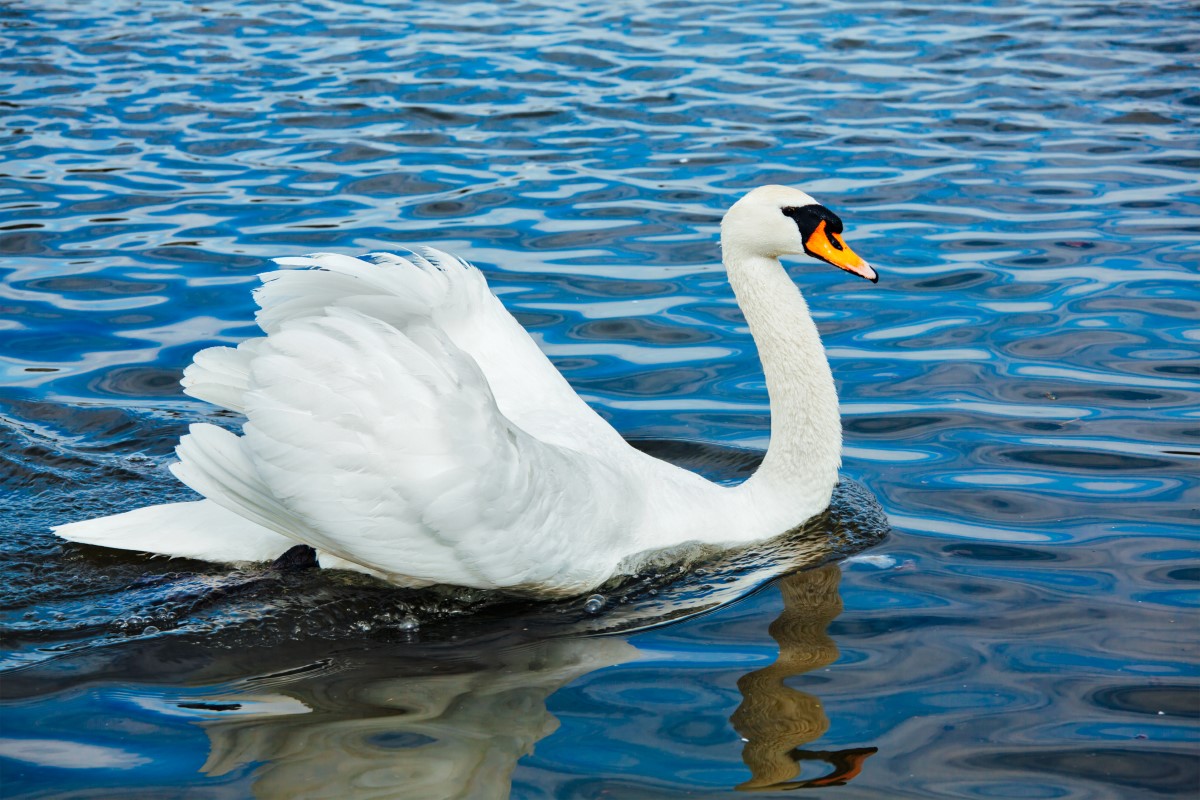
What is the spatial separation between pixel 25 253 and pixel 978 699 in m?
7.32

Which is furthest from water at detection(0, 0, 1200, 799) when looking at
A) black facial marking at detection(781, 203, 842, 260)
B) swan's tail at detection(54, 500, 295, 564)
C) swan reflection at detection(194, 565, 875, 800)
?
black facial marking at detection(781, 203, 842, 260)

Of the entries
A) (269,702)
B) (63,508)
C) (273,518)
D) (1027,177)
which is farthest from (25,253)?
(1027,177)

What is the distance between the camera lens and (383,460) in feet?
16.4

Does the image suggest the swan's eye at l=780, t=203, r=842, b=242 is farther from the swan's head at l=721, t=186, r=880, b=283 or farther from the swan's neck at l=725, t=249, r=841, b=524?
the swan's neck at l=725, t=249, r=841, b=524

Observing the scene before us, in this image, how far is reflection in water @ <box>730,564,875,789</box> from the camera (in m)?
4.30

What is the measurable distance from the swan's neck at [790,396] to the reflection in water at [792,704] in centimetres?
54

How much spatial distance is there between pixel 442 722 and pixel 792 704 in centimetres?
111

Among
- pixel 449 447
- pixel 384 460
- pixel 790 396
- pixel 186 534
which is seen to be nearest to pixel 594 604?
pixel 449 447

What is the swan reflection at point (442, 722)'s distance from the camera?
4.20 meters

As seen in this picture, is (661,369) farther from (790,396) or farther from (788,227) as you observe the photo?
(788,227)

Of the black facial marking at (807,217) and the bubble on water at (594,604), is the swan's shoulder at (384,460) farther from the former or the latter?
the black facial marking at (807,217)

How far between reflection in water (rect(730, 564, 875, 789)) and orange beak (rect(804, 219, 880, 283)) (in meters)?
1.35

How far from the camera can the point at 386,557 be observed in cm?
520

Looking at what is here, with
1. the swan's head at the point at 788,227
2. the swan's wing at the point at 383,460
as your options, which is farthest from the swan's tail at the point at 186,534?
the swan's head at the point at 788,227
